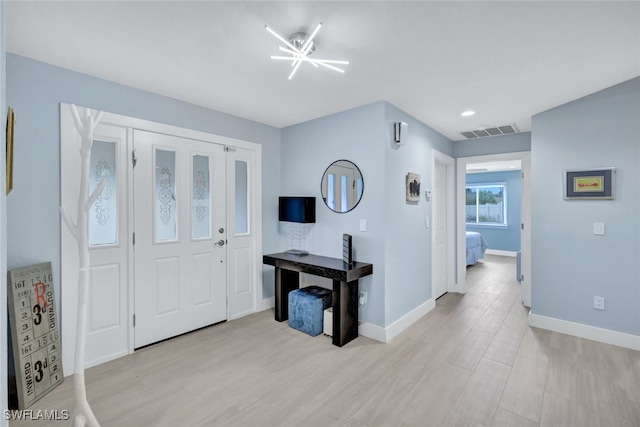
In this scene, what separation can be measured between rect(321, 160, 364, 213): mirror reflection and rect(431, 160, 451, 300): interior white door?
1.63 m

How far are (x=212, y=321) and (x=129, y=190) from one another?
5.41 ft

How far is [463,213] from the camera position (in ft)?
15.3

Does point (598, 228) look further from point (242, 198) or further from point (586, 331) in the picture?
point (242, 198)

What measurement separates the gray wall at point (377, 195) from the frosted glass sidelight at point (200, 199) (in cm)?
108

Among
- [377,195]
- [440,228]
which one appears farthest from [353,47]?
[440,228]

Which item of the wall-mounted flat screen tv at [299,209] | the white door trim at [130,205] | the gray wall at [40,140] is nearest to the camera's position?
the gray wall at [40,140]

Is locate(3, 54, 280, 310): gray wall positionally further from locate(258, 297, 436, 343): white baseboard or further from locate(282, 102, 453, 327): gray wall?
locate(258, 297, 436, 343): white baseboard

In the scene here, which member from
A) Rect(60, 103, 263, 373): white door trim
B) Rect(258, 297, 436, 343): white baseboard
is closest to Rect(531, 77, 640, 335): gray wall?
Rect(258, 297, 436, 343): white baseboard

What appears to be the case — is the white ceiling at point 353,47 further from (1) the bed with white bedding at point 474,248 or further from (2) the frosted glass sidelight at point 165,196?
(1) the bed with white bedding at point 474,248

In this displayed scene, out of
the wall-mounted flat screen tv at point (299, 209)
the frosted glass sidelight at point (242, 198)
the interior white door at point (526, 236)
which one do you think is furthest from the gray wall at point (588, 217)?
the frosted glass sidelight at point (242, 198)

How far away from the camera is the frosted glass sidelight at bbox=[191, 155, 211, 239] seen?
127 inches

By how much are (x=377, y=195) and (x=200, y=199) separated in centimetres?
189

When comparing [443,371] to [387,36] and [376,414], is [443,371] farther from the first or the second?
[387,36]

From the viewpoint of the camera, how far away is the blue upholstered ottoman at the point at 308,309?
317 centimetres
